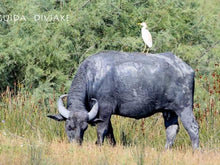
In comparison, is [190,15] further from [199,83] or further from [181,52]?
[199,83]

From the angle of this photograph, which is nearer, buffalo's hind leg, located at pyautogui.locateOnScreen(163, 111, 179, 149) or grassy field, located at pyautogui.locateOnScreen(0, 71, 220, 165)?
grassy field, located at pyautogui.locateOnScreen(0, 71, 220, 165)

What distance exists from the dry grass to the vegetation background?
1601 mm

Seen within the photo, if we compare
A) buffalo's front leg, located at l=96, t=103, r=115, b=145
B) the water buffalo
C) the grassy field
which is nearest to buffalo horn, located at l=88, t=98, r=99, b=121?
the water buffalo

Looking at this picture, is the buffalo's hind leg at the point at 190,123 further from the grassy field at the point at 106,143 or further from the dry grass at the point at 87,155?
the dry grass at the point at 87,155

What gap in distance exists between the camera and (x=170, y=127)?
1025 cm

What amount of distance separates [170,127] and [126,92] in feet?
4.13

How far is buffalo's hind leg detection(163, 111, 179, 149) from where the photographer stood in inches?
398

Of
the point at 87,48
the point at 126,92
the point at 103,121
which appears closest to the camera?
the point at 103,121

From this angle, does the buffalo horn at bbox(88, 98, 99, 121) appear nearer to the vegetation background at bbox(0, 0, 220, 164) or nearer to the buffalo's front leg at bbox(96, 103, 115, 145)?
the buffalo's front leg at bbox(96, 103, 115, 145)

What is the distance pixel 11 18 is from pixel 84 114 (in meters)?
7.20

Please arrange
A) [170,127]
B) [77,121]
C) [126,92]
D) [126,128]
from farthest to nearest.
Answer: [126,128] < [170,127] < [126,92] < [77,121]

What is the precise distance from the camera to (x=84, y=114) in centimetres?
906

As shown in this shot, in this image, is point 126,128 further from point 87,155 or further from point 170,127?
point 87,155

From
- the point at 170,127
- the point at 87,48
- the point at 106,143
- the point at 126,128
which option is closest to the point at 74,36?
the point at 87,48
